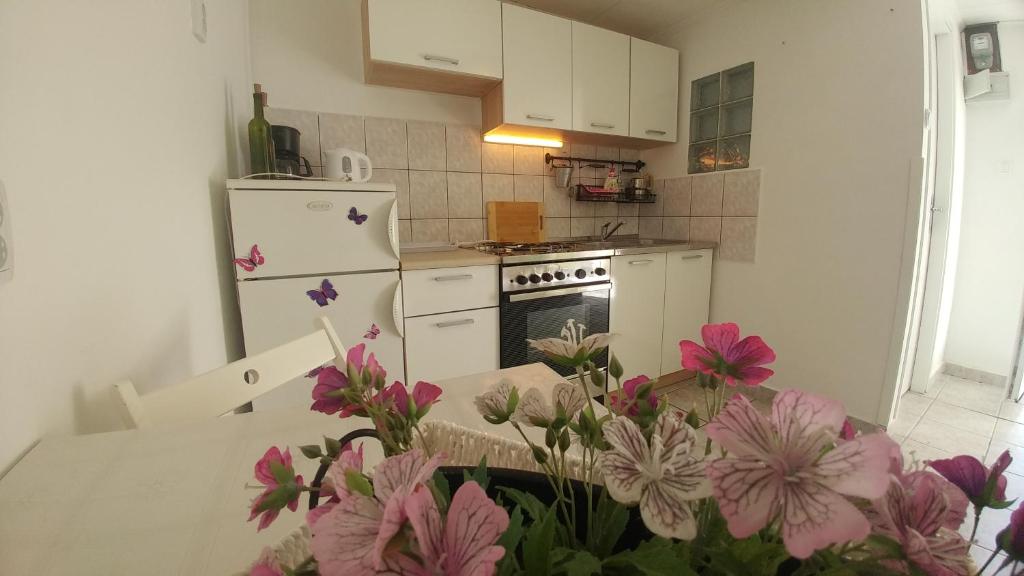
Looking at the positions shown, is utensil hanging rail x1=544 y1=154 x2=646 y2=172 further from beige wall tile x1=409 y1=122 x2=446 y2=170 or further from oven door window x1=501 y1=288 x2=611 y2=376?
oven door window x1=501 y1=288 x2=611 y2=376

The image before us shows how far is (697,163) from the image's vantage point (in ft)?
8.39

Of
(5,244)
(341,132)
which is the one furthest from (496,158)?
(5,244)

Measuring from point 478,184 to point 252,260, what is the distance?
1.33 metres

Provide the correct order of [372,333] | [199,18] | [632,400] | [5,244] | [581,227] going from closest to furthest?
1. [632,400]
2. [5,244]
3. [199,18]
4. [372,333]
5. [581,227]

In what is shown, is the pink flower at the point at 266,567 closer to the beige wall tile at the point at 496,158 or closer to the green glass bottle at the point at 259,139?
the green glass bottle at the point at 259,139

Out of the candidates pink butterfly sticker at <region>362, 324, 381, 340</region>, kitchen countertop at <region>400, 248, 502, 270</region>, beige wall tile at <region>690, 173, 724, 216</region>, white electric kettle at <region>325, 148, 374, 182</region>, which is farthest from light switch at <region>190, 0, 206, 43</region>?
beige wall tile at <region>690, 173, 724, 216</region>

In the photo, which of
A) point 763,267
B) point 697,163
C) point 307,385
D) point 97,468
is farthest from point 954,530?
point 697,163

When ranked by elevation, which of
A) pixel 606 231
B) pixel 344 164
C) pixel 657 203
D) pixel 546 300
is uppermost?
pixel 344 164

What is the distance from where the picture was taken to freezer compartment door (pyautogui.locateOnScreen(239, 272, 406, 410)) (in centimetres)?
147

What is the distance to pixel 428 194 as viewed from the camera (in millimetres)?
2291

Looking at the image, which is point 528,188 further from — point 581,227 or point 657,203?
point 657,203

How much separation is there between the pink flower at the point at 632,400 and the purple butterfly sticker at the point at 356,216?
57.8 inches

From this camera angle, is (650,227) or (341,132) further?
(650,227)

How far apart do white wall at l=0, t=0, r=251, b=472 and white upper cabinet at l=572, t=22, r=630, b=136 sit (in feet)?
5.70
